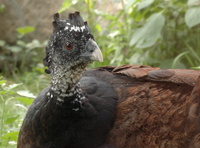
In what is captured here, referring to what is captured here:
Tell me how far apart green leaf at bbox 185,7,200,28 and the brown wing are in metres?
1.41

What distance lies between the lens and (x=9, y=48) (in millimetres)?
6328

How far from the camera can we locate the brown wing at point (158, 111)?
2496 millimetres

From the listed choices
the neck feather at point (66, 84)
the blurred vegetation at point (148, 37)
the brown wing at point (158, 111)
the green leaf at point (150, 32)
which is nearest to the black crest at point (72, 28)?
the neck feather at point (66, 84)

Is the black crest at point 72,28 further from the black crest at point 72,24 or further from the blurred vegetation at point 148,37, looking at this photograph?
the blurred vegetation at point 148,37

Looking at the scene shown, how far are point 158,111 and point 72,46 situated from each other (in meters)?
0.74

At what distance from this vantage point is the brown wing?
2.50 metres

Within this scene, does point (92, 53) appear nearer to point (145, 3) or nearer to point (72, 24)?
point (72, 24)

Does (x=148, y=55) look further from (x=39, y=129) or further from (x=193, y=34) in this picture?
(x=39, y=129)

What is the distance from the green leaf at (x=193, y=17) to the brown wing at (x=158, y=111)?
1.41 meters

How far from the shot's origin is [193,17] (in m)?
4.05

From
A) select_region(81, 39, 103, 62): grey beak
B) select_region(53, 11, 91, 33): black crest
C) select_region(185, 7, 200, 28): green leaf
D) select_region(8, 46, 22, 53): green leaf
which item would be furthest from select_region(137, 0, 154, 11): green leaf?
select_region(8, 46, 22, 53): green leaf

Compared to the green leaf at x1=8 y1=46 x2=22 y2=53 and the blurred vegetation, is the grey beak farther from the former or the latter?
the green leaf at x1=8 y1=46 x2=22 y2=53

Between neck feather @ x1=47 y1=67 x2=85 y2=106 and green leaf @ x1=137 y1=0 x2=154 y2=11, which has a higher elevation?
green leaf @ x1=137 y1=0 x2=154 y2=11

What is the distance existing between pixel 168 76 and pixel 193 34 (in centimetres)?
227
